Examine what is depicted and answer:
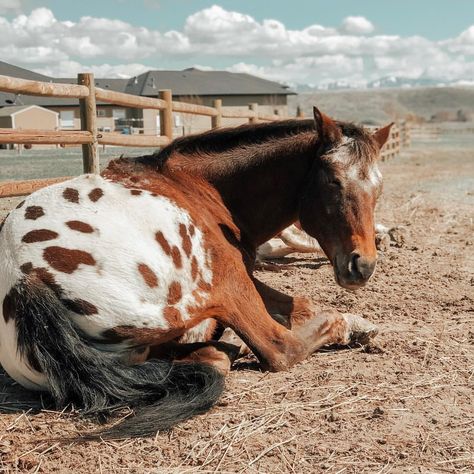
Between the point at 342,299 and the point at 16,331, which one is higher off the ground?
the point at 16,331

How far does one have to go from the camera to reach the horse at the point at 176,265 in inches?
125

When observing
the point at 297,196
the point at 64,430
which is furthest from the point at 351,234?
the point at 64,430

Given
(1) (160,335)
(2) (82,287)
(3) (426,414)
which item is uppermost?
(2) (82,287)

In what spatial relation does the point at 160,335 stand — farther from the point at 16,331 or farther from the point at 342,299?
the point at 342,299

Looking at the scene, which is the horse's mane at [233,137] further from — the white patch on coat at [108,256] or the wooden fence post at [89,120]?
the wooden fence post at [89,120]

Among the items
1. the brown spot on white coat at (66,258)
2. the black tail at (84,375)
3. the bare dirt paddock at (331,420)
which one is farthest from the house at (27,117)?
the black tail at (84,375)

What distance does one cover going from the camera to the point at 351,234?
381cm

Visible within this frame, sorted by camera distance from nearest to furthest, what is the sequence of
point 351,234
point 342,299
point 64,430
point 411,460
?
point 411,460, point 64,430, point 351,234, point 342,299

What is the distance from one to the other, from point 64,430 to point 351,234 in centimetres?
199

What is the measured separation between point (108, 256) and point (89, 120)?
3946 millimetres

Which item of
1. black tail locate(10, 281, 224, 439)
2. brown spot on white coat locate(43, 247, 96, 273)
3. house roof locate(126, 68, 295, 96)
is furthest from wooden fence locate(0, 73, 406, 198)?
house roof locate(126, 68, 295, 96)

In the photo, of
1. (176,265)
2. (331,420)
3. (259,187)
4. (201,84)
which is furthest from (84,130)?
(201,84)

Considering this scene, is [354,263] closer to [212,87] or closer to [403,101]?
[212,87]

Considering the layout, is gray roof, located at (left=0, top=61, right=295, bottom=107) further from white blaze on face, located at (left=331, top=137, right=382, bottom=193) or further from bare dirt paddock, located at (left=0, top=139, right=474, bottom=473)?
bare dirt paddock, located at (left=0, top=139, right=474, bottom=473)
